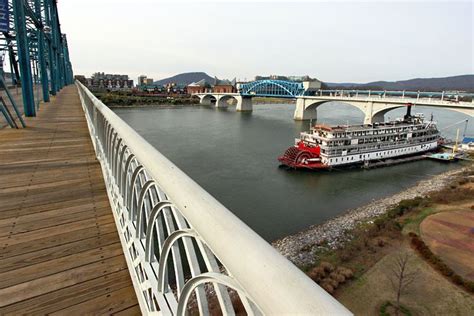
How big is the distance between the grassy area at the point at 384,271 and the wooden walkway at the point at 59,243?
25.2 feet

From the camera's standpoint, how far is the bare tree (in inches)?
335

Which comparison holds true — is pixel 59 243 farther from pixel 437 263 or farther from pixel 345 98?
pixel 345 98

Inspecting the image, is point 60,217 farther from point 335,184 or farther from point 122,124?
point 335,184

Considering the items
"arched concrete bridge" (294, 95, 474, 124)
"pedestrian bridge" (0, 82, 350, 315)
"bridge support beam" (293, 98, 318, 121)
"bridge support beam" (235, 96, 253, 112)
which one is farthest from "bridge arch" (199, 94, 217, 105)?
"pedestrian bridge" (0, 82, 350, 315)

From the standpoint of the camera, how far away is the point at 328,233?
40.4 ft

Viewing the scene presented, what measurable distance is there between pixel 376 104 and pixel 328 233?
32125 millimetres

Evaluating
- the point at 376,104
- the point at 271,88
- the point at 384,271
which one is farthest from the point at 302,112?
the point at 384,271

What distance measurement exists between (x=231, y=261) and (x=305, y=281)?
0.20m

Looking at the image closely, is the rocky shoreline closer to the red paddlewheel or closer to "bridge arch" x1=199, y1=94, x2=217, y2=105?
the red paddlewheel

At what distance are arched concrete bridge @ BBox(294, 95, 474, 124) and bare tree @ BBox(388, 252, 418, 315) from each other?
28121 mm

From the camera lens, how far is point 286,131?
38438 mm

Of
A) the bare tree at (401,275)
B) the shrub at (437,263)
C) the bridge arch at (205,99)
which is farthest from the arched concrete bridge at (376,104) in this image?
the bridge arch at (205,99)

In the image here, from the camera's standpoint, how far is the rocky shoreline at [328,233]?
1071 centimetres

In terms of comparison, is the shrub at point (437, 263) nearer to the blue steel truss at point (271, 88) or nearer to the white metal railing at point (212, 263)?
the white metal railing at point (212, 263)
